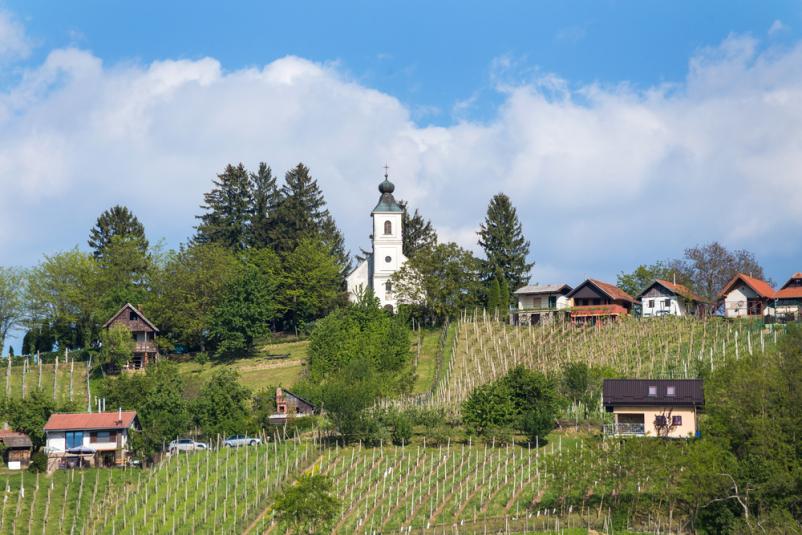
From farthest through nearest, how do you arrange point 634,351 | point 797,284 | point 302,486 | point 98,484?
point 797,284, point 634,351, point 98,484, point 302,486

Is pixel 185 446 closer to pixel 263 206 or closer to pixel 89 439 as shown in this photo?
pixel 89 439

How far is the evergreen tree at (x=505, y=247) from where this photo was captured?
335ft

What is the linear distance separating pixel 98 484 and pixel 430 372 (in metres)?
27.1

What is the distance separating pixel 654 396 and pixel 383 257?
42282 mm

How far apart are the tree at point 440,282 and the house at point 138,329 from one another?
18637 mm

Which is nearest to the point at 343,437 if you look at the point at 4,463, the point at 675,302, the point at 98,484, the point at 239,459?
the point at 239,459

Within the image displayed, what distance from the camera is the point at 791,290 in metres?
88.8

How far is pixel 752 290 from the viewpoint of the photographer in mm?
89500

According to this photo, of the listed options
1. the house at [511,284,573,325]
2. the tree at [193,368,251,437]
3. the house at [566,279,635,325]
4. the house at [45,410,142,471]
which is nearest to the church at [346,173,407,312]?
the house at [511,284,573,325]

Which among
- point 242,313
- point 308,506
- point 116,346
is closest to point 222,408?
point 116,346

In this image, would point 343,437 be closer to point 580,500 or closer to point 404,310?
point 580,500

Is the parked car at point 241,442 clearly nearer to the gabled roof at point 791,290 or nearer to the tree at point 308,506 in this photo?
the tree at point 308,506

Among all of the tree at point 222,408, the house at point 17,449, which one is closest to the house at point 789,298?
the tree at point 222,408

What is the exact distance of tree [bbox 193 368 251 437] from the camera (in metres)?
64.2
